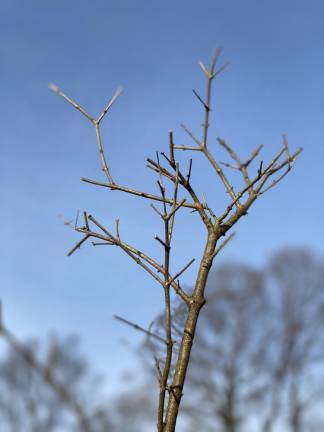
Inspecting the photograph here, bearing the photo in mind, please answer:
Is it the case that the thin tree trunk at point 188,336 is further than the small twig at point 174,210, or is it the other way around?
the small twig at point 174,210

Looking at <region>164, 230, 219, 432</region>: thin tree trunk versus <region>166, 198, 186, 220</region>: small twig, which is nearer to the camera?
<region>164, 230, 219, 432</region>: thin tree trunk

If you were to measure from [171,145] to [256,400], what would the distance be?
18.2 meters

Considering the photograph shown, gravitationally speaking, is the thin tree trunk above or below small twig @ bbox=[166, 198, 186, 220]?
below

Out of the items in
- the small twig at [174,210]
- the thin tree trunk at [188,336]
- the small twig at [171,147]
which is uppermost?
the small twig at [171,147]

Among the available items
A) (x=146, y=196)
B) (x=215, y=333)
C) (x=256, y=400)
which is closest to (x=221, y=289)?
(x=215, y=333)

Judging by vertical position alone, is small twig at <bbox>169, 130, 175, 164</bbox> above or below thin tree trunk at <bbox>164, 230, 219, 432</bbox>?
above

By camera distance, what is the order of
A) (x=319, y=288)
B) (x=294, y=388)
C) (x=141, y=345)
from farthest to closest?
1. (x=319, y=288)
2. (x=294, y=388)
3. (x=141, y=345)

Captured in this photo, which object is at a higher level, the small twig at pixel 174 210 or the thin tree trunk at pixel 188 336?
the small twig at pixel 174 210

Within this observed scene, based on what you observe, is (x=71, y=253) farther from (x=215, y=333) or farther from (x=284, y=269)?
(x=284, y=269)

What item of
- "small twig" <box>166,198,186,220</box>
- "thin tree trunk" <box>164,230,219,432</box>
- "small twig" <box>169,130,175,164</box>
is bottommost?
"thin tree trunk" <box>164,230,219,432</box>

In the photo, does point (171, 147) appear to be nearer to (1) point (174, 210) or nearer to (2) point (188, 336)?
(1) point (174, 210)

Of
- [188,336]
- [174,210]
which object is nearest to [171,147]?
[174,210]

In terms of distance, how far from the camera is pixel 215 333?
18.0m

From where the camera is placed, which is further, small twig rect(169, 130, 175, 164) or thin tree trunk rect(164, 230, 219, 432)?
small twig rect(169, 130, 175, 164)
